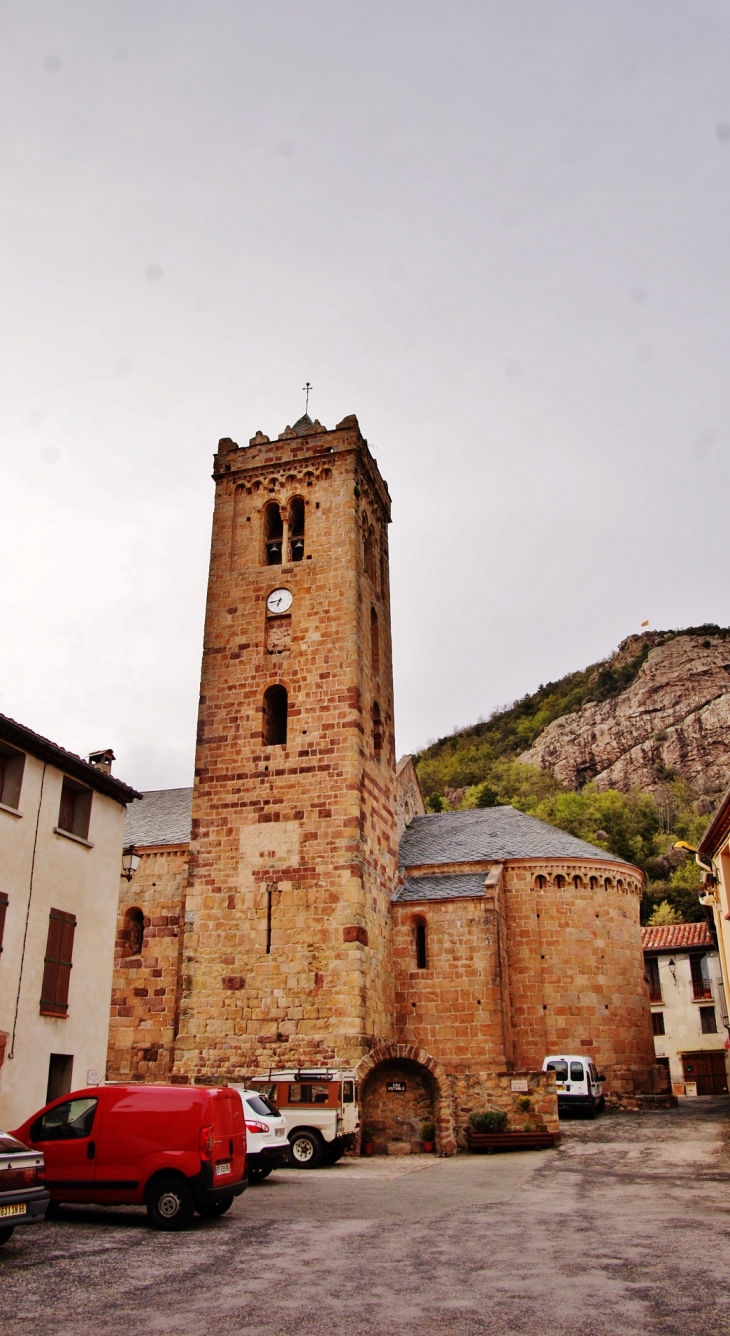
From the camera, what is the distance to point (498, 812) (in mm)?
32750

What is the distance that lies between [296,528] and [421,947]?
1275 cm

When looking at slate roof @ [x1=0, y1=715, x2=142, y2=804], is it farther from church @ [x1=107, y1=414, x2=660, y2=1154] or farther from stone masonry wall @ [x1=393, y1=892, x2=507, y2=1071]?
stone masonry wall @ [x1=393, y1=892, x2=507, y2=1071]

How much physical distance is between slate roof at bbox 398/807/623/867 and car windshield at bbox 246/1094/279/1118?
13.5 m

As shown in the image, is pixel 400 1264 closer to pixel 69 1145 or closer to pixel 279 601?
pixel 69 1145

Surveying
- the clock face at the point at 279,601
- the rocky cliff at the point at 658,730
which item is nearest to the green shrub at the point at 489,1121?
the clock face at the point at 279,601

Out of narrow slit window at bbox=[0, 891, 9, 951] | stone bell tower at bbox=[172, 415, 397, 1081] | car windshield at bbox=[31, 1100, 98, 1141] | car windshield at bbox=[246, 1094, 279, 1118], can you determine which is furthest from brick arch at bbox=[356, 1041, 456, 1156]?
car windshield at bbox=[31, 1100, 98, 1141]

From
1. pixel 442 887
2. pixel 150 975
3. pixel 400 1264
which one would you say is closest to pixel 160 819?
pixel 150 975

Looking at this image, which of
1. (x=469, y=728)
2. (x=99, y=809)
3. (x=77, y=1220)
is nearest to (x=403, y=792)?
(x=99, y=809)

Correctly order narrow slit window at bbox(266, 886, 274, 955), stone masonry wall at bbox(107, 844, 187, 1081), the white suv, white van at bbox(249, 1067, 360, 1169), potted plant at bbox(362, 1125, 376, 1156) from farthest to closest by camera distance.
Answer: stone masonry wall at bbox(107, 844, 187, 1081), narrow slit window at bbox(266, 886, 274, 955), potted plant at bbox(362, 1125, 376, 1156), white van at bbox(249, 1067, 360, 1169), the white suv

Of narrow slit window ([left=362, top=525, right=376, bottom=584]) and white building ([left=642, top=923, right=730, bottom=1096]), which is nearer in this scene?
narrow slit window ([left=362, top=525, right=376, bottom=584])

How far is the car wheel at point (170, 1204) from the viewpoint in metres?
10.9

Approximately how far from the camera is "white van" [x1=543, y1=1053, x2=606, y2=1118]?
81.4ft

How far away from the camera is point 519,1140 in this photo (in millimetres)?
20125

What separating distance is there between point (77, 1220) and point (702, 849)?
19.5 m
